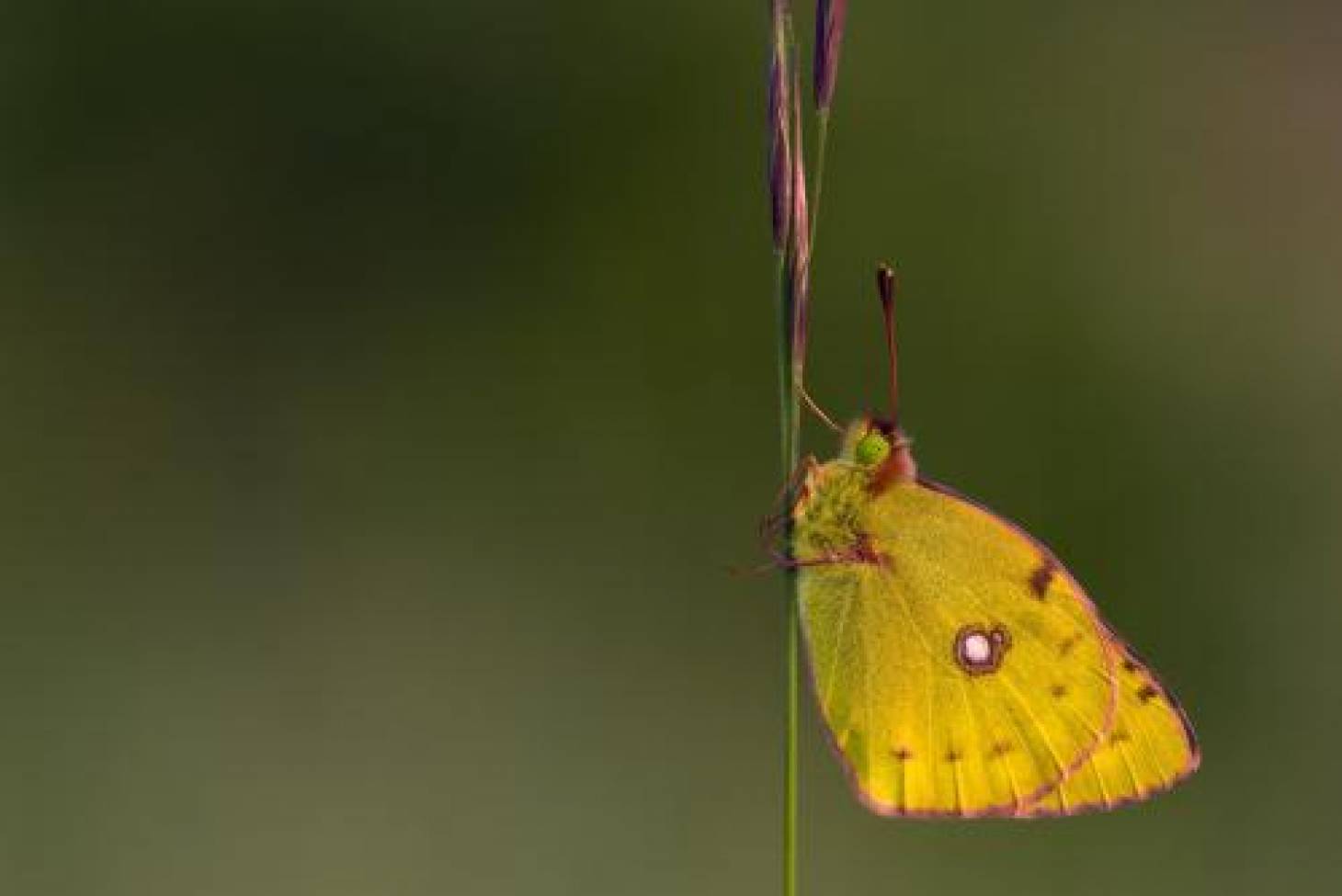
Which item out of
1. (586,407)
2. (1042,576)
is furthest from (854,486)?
(586,407)

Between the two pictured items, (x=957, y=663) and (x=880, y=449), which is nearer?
(x=880, y=449)

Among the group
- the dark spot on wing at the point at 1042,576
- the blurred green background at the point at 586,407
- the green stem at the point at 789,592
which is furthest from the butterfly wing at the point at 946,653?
the blurred green background at the point at 586,407

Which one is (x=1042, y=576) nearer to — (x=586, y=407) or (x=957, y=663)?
(x=957, y=663)

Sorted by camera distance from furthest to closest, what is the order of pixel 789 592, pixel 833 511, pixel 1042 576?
pixel 1042 576
pixel 833 511
pixel 789 592

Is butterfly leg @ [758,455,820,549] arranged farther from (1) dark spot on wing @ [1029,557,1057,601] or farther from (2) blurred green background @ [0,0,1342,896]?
(2) blurred green background @ [0,0,1342,896]

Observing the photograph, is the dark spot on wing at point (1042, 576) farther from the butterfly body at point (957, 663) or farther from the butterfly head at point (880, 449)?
the butterfly head at point (880, 449)

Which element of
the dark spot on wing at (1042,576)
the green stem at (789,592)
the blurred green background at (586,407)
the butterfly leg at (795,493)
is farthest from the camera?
the blurred green background at (586,407)

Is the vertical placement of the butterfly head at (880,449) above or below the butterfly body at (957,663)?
above

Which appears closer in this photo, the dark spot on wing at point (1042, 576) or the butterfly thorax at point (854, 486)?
the butterfly thorax at point (854, 486)
